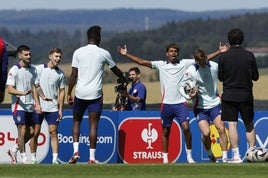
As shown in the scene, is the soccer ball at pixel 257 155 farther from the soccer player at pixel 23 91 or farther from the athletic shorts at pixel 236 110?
the soccer player at pixel 23 91

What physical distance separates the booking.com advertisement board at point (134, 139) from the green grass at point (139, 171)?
228 inches

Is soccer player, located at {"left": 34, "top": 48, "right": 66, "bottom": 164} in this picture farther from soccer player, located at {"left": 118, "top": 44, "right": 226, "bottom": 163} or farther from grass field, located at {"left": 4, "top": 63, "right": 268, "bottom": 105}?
grass field, located at {"left": 4, "top": 63, "right": 268, "bottom": 105}

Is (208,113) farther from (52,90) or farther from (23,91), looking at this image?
(23,91)

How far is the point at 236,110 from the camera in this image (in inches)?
742

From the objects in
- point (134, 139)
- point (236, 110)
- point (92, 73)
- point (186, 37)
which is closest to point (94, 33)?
point (92, 73)

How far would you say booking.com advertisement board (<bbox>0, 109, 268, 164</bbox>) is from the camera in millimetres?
23391

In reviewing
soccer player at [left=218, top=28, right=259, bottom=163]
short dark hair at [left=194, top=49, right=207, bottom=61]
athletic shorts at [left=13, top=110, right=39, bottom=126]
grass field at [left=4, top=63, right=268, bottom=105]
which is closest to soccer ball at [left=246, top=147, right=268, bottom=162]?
soccer player at [left=218, top=28, right=259, bottom=163]

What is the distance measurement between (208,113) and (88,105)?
2.22 m

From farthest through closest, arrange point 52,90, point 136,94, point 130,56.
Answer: point 136,94, point 52,90, point 130,56

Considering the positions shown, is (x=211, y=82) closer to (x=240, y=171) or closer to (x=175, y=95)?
(x=175, y=95)

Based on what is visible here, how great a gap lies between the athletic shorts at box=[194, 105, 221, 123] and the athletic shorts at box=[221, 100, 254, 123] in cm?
144

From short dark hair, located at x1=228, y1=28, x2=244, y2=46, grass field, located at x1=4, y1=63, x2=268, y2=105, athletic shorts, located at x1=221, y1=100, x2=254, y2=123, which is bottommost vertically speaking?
grass field, located at x1=4, y1=63, x2=268, y2=105

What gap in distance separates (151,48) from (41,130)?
8445 centimetres

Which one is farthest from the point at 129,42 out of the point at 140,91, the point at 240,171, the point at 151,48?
the point at 240,171
